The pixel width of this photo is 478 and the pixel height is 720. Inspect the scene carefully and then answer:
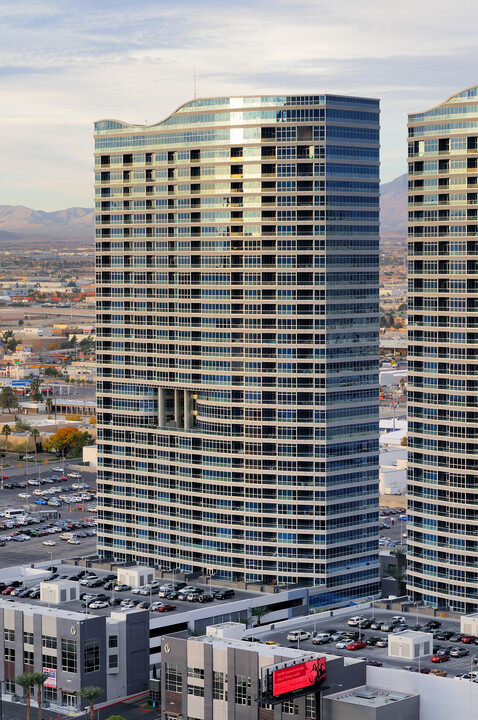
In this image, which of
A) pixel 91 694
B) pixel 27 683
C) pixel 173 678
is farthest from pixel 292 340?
pixel 27 683

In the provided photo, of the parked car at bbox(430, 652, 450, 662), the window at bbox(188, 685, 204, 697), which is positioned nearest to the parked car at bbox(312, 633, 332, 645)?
the parked car at bbox(430, 652, 450, 662)

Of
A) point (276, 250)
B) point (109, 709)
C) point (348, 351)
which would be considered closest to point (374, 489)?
point (348, 351)

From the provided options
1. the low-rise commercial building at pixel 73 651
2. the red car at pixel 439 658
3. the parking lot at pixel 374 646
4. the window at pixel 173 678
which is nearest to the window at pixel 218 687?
the window at pixel 173 678

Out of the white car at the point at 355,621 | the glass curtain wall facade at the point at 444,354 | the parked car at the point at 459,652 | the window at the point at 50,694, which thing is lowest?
the window at the point at 50,694

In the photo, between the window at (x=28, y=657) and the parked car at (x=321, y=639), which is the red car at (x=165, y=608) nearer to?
the window at (x=28, y=657)

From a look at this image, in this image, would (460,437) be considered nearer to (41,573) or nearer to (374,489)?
(374,489)

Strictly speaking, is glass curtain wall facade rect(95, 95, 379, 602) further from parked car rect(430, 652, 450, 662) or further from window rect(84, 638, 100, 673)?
parked car rect(430, 652, 450, 662)

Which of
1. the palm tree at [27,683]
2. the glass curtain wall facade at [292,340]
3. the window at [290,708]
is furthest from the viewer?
the glass curtain wall facade at [292,340]

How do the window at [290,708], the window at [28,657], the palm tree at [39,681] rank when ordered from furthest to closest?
the window at [28,657] < the palm tree at [39,681] < the window at [290,708]

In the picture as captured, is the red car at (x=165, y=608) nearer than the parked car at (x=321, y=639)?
No
